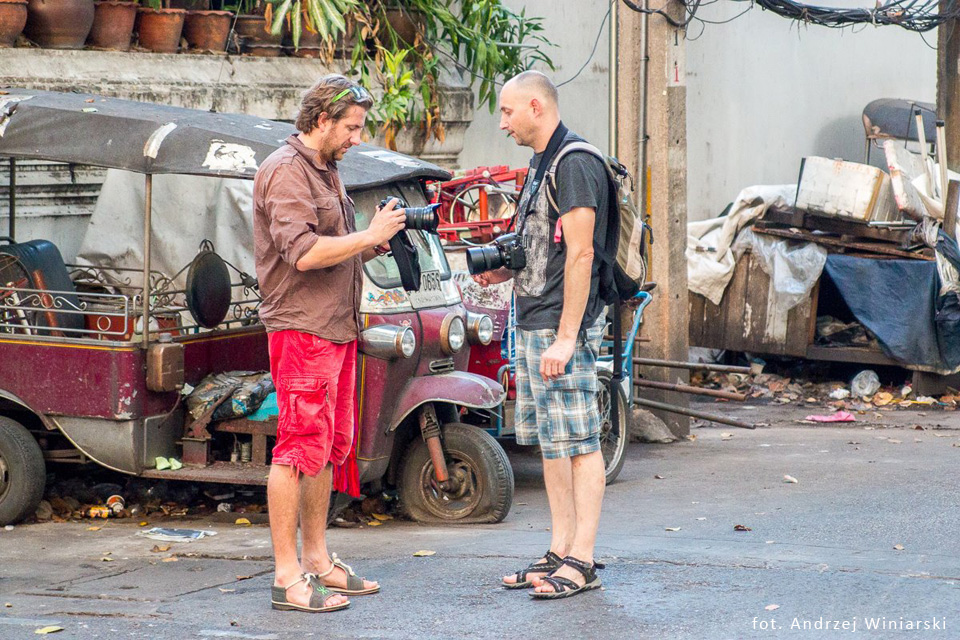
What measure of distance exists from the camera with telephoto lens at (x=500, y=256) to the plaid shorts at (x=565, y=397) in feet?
0.90

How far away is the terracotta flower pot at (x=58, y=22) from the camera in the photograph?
8617mm

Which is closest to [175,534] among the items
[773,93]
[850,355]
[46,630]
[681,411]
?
[46,630]

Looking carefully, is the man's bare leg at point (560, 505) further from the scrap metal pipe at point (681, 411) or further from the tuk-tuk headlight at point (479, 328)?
the scrap metal pipe at point (681, 411)

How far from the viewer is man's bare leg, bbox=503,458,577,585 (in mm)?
5012

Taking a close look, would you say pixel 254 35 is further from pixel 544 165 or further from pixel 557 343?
pixel 557 343

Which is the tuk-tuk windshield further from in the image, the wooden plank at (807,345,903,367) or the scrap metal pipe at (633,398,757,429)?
the wooden plank at (807,345,903,367)

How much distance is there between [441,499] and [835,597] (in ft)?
7.57

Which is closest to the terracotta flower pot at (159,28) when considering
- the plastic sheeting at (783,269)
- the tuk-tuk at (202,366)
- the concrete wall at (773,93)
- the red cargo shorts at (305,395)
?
the tuk-tuk at (202,366)

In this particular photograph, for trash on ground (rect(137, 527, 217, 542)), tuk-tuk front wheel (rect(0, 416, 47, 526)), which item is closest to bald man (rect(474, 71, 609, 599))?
trash on ground (rect(137, 527, 217, 542))

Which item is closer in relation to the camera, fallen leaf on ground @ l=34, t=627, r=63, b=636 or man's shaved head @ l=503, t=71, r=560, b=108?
fallen leaf on ground @ l=34, t=627, r=63, b=636

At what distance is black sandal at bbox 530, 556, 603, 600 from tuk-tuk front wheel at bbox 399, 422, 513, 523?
144 centimetres

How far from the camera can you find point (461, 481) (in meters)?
6.54

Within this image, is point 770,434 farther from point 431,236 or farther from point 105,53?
point 105,53

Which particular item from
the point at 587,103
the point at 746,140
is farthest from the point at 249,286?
the point at 746,140
